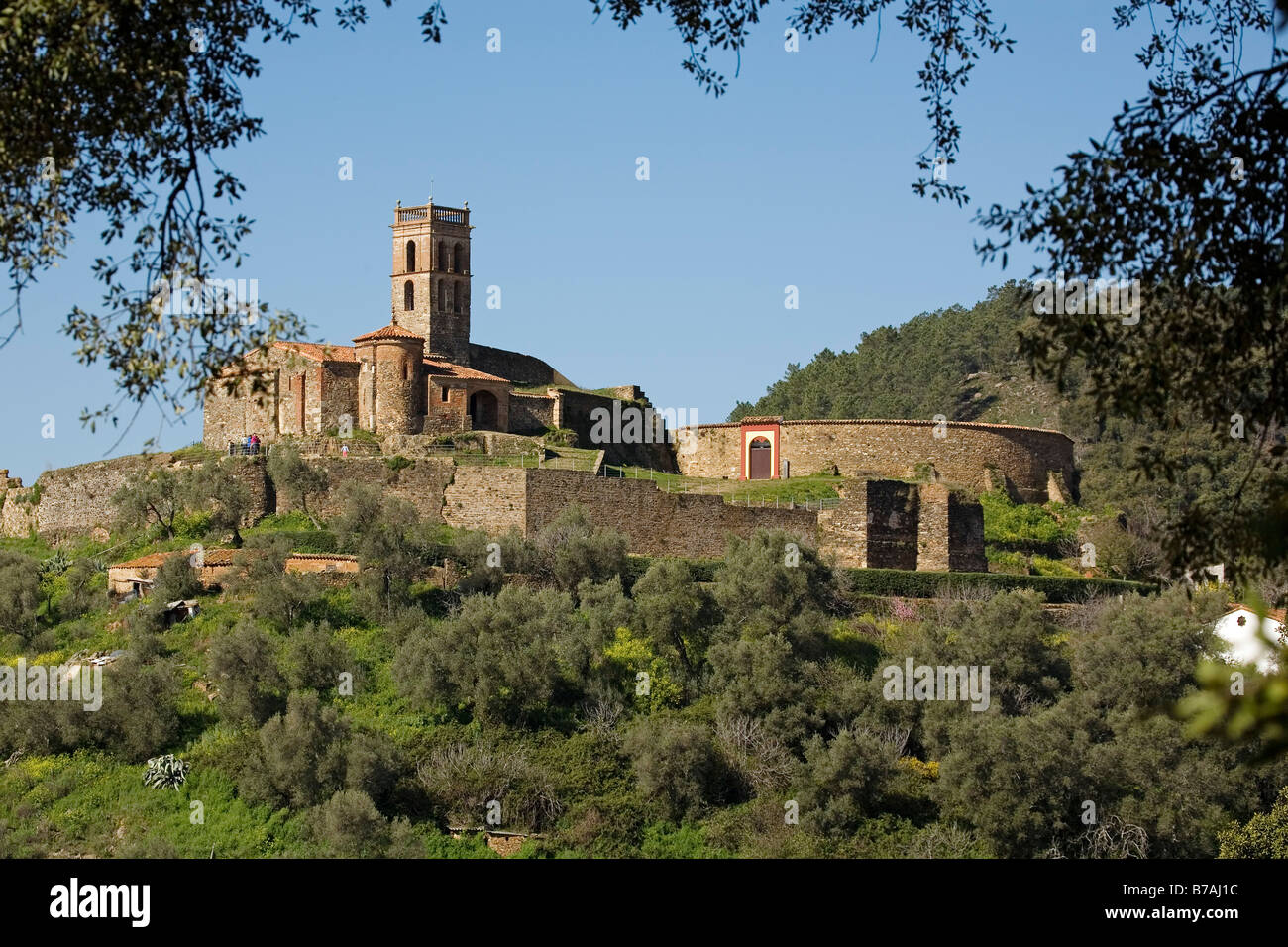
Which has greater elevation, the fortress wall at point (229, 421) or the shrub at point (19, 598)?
the fortress wall at point (229, 421)

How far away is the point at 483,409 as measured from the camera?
41.9m

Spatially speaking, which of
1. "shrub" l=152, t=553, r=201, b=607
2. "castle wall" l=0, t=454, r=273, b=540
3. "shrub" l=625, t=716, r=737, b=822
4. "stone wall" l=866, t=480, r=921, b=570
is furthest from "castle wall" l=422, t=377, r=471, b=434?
"shrub" l=625, t=716, r=737, b=822

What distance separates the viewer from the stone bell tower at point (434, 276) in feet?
152

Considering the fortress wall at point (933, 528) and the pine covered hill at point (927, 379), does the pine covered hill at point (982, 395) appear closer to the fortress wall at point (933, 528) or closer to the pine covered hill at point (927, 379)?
the pine covered hill at point (927, 379)

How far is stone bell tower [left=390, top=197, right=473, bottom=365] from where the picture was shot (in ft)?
152

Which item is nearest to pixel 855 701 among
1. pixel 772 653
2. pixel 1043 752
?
pixel 772 653

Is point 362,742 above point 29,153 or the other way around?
the other way around

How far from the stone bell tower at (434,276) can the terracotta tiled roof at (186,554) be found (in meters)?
11.9

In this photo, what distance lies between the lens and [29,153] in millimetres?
10492

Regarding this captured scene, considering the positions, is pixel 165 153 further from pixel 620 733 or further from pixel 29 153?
pixel 620 733

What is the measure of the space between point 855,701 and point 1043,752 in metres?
3.64

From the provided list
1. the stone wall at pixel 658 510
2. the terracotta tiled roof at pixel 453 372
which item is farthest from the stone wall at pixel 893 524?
the terracotta tiled roof at pixel 453 372

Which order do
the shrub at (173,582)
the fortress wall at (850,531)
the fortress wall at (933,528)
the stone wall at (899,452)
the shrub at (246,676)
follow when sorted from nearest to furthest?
the shrub at (246,676) < the shrub at (173,582) < the fortress wall at (850,531) < the fortress wall at (933,528) < the stone wall at (899,452)

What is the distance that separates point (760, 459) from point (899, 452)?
3.31m
